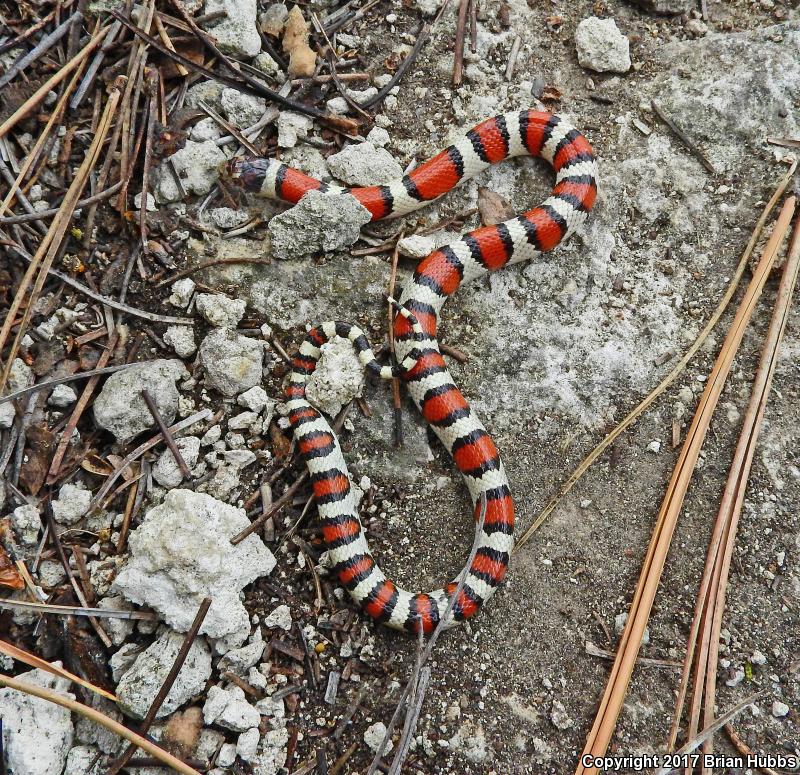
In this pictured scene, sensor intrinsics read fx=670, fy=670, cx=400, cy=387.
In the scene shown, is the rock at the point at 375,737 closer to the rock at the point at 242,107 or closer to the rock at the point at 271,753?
the rock at the point at 271,753

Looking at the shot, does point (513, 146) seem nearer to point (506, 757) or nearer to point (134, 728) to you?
point (506, 757)

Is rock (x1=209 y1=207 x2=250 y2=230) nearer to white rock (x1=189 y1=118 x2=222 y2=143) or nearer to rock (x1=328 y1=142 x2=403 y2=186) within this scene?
white rock (x1=189 y1=118 x2=222 y2=143)

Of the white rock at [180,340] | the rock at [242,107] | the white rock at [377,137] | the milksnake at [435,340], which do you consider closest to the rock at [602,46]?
the milksnake at [435,340]

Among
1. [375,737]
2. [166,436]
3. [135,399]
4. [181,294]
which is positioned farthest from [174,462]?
[375,737]

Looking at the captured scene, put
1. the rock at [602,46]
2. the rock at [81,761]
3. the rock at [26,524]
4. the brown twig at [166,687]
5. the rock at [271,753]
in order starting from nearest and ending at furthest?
1. the brown twig at [166,687]
2. the rock at [81,761]
3. the rock at [271,753]
4. the rock at [26,524]
5. the rock at [602,46]

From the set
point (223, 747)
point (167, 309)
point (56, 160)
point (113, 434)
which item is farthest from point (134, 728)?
point (56, 160)
